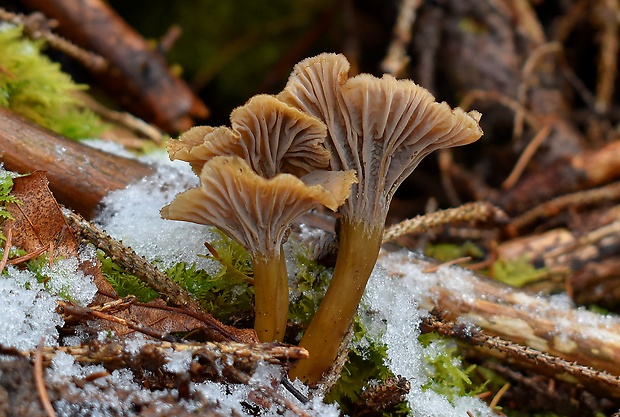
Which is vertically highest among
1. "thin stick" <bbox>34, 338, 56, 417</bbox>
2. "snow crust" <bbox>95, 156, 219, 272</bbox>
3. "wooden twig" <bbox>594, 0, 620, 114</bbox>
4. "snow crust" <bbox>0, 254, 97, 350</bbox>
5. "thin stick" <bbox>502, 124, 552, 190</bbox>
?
"wooden twig" <bbox>594, 0, 620, 114</bbox>

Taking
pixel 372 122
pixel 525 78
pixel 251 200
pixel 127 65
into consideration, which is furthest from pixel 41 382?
pixel 525 78

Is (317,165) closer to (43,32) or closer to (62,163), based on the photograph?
(62,163)

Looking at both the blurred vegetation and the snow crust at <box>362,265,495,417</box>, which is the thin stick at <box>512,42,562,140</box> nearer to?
the blurred vegetation

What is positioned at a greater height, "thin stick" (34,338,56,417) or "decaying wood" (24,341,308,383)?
"decaying wood" (24,341,308,383)

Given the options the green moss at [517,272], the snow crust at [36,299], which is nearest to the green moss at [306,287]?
the snow crust at [36,299]

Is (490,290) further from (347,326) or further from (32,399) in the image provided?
(32,399)

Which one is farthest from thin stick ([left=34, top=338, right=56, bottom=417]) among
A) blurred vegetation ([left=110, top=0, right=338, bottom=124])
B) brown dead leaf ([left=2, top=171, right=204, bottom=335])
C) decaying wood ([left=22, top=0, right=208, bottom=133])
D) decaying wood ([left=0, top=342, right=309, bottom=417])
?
blurred vegetation ([left=110, top=0, right=338, bottom=124])
